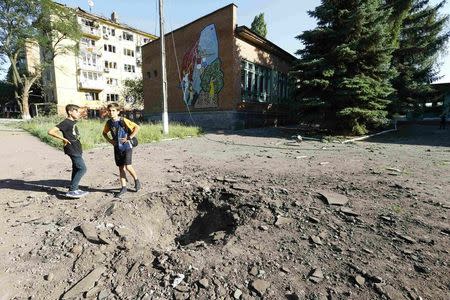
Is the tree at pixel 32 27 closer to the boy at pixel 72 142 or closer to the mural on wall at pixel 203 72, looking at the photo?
the mural on wall at pixel 203 72

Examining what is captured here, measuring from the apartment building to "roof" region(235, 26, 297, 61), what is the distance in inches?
1060

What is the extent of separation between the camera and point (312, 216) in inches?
151

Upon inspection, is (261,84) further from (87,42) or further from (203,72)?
(87,42)

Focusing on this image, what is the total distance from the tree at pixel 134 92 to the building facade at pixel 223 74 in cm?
1366

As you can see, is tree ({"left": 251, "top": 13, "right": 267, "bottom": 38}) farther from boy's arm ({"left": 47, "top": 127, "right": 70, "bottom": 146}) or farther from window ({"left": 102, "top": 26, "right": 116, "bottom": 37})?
boy's arm ({"left": 47, "top": 127, "right": 70, "bottom": 146})

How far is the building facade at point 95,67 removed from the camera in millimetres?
39094

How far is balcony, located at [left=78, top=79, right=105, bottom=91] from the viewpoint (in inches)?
1555

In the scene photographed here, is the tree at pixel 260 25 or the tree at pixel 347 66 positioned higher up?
the tree at pixel 260 25

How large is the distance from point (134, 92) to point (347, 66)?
30.8 metres

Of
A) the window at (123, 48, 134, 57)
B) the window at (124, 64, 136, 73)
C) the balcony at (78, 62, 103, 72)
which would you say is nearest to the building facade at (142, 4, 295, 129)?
the balcony at (78, 62, 103, 72)

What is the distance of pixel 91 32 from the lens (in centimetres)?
4131

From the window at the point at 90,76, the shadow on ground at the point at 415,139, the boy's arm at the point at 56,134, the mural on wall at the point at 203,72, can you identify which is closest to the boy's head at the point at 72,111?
→ the boy's arm at the point at 56,134

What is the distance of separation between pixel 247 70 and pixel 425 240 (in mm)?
17400

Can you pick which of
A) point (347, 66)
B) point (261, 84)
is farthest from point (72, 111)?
point (261, 84)
